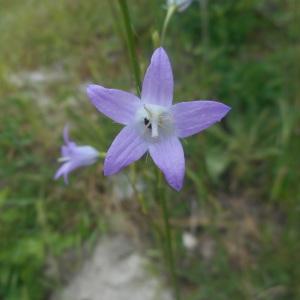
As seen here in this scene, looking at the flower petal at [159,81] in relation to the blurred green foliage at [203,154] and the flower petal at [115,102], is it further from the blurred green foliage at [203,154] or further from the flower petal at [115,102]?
the blurred green foliage at [203,154]

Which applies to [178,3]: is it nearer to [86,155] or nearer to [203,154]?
[86,155]

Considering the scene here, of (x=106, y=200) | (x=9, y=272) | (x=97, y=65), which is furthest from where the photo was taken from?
(x=97, y=65)

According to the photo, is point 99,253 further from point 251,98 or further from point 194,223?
point 251,98

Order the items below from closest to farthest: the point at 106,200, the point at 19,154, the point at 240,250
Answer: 1. the point at 240,250
2. the point at 106,200
3. the point at 19,154

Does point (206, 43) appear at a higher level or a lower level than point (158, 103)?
higher

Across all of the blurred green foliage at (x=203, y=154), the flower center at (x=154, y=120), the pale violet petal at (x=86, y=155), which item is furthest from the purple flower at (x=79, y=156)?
the blurred green foliage at (x=203, y=154)

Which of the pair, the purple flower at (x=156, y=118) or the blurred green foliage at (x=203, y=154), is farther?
the blurred green foliage at (x=203, y=154)

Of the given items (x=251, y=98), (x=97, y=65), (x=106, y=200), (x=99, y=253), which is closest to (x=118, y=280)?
(x=99, y=253)
